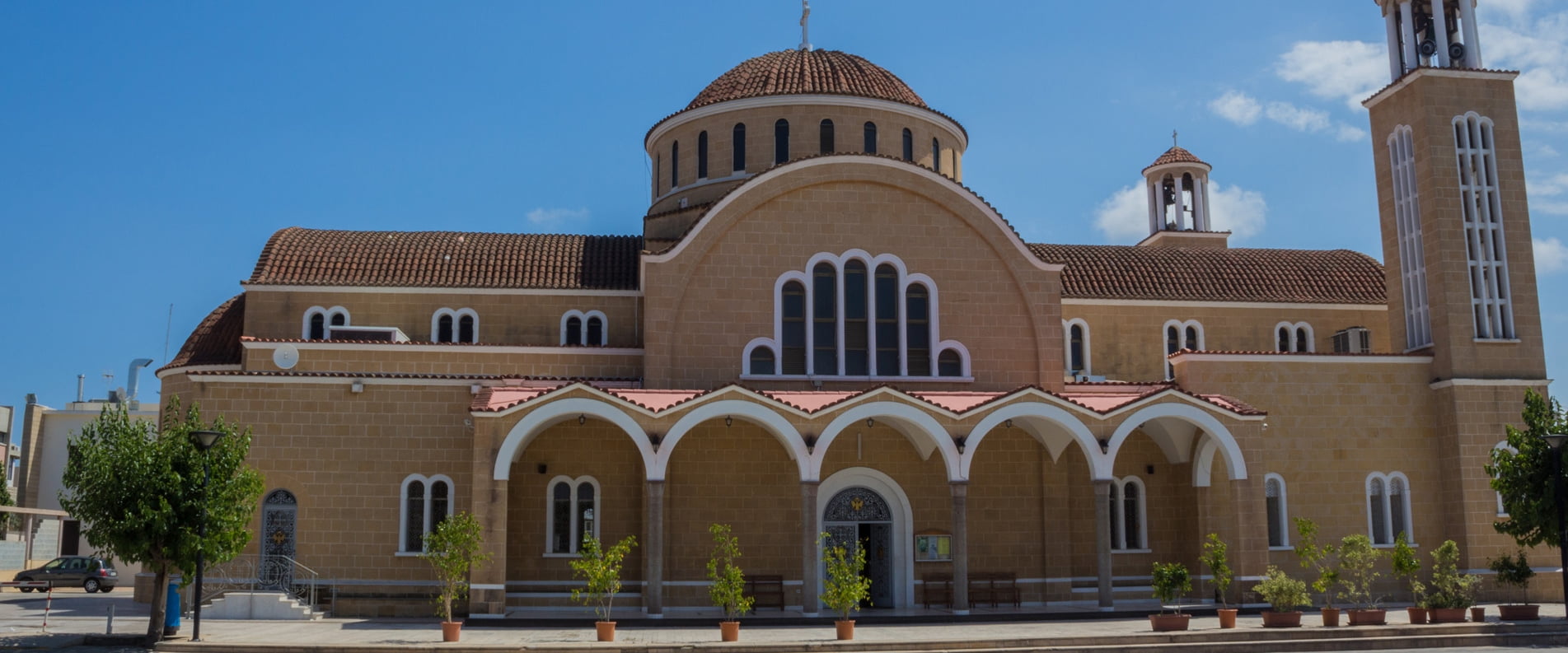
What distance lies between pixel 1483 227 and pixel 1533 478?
7.50m

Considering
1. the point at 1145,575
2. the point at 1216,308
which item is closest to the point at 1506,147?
the point at 1216,308

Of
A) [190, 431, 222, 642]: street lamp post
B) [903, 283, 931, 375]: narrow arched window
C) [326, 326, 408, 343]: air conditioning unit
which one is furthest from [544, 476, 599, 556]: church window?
[190, 431, 222, 642]: street lamp post

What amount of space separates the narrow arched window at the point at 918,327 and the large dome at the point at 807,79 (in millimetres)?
6404

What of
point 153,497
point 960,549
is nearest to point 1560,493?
point 960,549

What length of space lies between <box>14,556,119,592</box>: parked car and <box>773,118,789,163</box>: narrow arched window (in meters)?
23.1

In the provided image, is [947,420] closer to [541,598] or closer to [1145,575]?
[1145,575]

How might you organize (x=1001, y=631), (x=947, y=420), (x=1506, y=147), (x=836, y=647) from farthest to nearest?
1. (x=1506, y=147)
2. (x=947, y=420)
3. (x=1001, y=631)
4. (x=836, y=647)

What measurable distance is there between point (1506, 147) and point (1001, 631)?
59.1 feet

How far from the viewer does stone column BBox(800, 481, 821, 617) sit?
954 inches

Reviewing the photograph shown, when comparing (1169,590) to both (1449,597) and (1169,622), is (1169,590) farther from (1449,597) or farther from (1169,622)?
(1449,597)

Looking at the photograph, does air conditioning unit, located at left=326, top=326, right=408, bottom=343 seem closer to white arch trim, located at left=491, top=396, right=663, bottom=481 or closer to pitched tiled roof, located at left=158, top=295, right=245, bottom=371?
pitched tiled roof, located at left=158, top=295, right=245, bottom=371


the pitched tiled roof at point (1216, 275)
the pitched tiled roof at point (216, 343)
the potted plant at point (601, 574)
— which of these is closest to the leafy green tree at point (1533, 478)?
the pitched tiled roof at point (1216, 275)

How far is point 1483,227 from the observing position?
96.7 feet

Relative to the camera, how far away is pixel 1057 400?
83.4 ft
